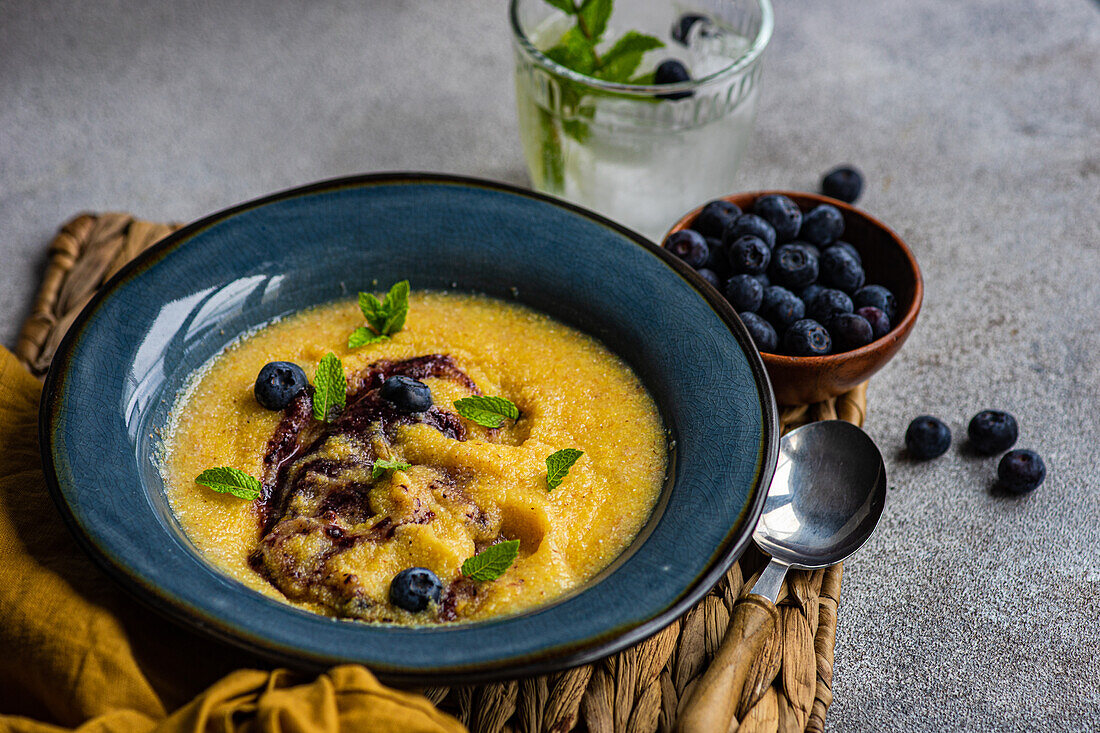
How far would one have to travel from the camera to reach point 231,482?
205 cm

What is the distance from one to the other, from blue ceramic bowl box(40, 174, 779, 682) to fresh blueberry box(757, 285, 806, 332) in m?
0.31

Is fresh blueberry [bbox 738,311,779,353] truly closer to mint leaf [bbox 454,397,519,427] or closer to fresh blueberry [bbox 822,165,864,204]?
mint leaf [bbox 454,397,519,427]

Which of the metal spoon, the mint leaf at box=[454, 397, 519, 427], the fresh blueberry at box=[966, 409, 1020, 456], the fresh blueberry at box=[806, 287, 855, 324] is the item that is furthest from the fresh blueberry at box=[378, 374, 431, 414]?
the fresh blueberry at box=[966, 409, 1020, 456]

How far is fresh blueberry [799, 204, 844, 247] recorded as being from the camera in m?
2.77

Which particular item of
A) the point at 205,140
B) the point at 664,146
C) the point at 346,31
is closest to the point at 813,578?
the point at 664,146

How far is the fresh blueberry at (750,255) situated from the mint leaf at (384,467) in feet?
3.64

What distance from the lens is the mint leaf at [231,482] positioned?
80.3 inches

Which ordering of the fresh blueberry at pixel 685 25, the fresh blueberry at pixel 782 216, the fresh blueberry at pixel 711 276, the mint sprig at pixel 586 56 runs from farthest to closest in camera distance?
1. the fresh blueberry at pixel 685 25
2. the mint sprig at pixel 586 56
3. the fresh blueberry at pixel 782 216
4. the fresh blueberry at pixel 711 276

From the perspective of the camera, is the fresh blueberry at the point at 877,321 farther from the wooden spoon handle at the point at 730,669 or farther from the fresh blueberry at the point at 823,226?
the wooden spoon handle at the point at 730,669

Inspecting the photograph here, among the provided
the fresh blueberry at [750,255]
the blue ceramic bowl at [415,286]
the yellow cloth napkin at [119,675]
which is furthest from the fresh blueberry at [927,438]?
the yellow cloth napkin at [119,675]

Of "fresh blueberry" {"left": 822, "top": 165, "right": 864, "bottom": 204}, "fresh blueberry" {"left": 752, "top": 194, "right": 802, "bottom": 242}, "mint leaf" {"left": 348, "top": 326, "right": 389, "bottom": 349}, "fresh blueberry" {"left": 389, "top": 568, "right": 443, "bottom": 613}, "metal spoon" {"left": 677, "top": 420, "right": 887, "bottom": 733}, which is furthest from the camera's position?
"fresh blueberry" {"left": 822, "top": 165, "right": 864, "bottom": 204}

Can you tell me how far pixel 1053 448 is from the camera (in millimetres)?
2674

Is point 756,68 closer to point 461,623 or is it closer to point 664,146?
point 664,146

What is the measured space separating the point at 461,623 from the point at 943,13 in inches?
153
